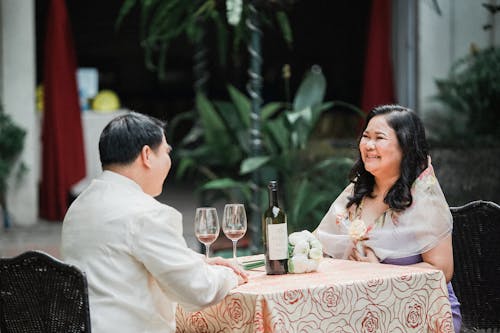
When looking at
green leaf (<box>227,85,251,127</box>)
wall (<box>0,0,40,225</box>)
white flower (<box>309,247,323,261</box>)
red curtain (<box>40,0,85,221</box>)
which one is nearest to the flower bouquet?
white flower (<box>309,247,323,261</box>)

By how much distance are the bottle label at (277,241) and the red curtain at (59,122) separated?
6.34 meters

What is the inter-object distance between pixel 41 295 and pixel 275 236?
75 cm

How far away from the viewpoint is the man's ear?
276cm

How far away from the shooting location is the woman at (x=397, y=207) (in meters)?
3.24

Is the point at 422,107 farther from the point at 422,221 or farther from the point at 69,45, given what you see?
the point at 422,221

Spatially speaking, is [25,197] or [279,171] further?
[25,197]

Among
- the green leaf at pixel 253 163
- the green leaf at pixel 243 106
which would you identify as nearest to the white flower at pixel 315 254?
the green leaf at pixel 253 163

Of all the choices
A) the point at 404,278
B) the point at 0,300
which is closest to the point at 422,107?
the point at 404,278

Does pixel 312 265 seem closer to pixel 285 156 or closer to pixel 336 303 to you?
pixel 336 303

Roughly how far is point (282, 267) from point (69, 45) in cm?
674

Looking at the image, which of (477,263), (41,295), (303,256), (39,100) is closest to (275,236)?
(303,256)

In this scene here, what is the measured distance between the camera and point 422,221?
3.25 metres

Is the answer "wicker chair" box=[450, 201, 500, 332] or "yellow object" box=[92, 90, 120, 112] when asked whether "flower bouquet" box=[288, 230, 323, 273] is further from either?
"yellow object" box=[92, 90, 120, 112]

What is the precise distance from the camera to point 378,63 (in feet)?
31.9
